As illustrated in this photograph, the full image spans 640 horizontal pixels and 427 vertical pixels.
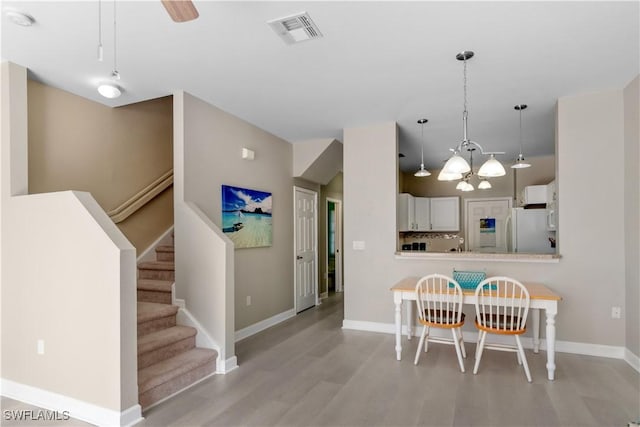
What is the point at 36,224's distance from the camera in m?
2.86

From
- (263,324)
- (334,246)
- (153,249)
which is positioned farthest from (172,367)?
(334,246)

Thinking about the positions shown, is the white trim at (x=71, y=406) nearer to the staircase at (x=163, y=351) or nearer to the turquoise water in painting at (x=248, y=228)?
the staircase at (x=163, y=351)

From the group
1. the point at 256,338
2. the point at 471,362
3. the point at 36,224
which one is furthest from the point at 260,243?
the point at 471,362

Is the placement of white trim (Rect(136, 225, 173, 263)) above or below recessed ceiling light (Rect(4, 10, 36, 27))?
below

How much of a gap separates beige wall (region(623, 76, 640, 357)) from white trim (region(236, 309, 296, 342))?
3.98m

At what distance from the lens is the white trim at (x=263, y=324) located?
178 inches

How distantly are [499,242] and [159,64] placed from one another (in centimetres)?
690

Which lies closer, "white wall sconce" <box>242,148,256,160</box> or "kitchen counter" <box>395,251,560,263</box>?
"kitchen counter" <box>395,251,560,263</box>

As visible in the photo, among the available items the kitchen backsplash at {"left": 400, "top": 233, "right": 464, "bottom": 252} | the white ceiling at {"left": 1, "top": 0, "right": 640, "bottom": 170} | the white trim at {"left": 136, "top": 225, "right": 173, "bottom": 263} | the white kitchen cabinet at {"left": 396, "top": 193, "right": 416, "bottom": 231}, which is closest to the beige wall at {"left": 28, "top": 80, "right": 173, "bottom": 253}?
the white trim at {"left": 136, "top": 225, "right": 173, "bottom": 263}

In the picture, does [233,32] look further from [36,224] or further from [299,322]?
[299,322]

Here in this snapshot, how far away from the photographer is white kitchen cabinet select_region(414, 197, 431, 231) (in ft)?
25.3

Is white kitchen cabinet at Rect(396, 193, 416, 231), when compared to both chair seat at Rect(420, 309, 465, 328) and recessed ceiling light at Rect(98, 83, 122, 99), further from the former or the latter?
recessed ceiling light at Rect(98, 83, 122, 99)

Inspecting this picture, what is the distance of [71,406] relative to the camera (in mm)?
2652

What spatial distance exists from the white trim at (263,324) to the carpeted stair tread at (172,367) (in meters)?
1.08
